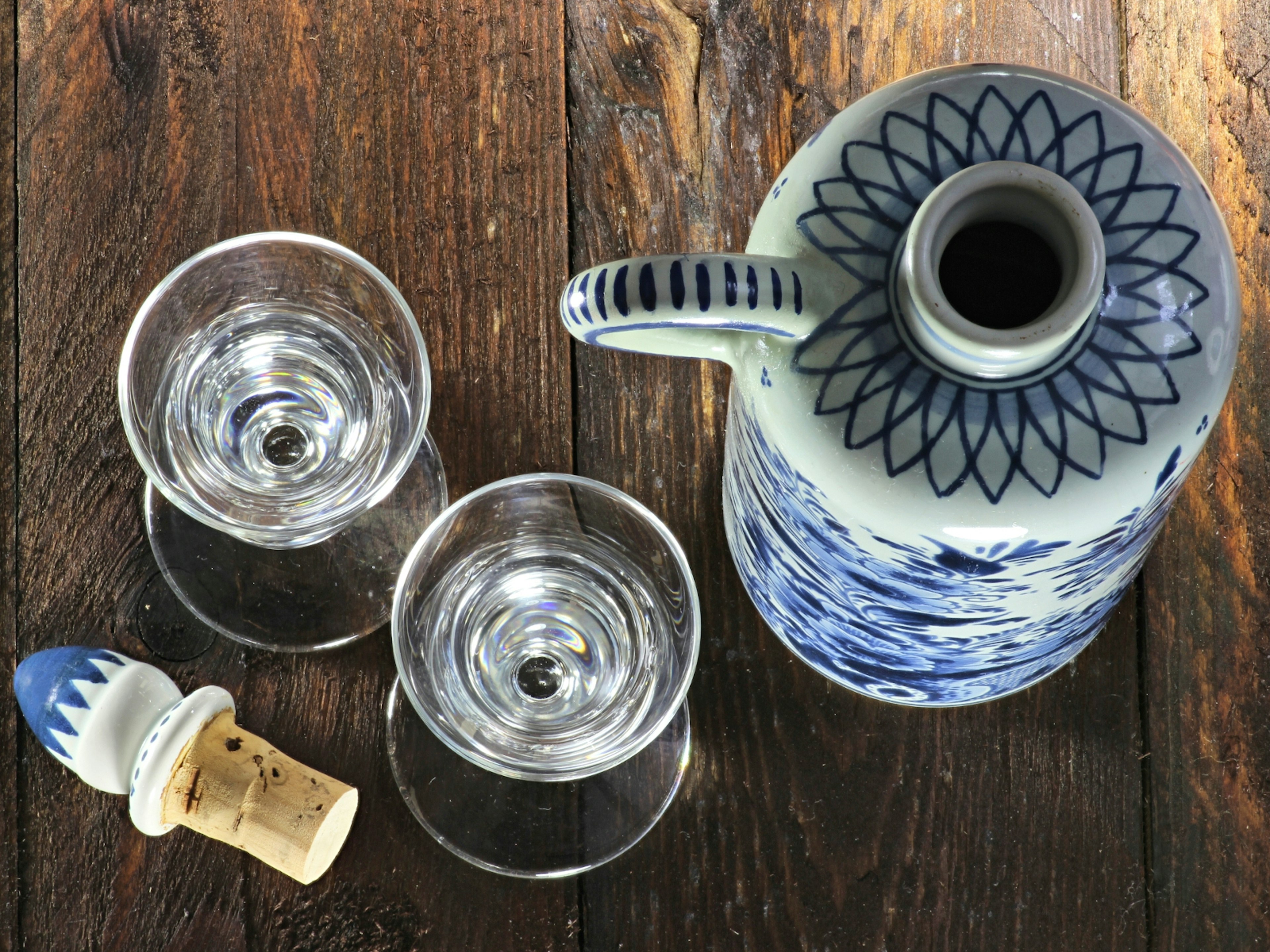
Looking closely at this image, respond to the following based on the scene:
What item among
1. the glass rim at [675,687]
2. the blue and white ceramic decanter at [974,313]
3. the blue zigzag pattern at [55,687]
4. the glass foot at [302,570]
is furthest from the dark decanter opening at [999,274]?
the blue zigzag pattern at [55,687]

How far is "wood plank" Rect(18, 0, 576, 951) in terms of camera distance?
1.90ft

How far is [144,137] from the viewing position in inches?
24.4

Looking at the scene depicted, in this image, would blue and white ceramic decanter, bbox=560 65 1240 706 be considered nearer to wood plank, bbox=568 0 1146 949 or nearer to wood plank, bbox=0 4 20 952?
wood plank, bbox=568 0 1146 949

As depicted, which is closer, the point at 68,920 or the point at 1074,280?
the point at 1074,280

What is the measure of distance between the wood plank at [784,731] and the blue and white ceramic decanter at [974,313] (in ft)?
0.72

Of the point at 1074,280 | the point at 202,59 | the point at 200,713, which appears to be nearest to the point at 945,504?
the point at 1074,280

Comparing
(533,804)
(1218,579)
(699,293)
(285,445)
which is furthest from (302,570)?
(1218,579)

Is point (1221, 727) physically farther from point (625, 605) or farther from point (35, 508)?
point (35, 508)

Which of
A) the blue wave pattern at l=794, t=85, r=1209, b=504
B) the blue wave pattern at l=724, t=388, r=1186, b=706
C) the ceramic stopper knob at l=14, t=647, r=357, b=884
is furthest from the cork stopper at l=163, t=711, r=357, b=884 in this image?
the blue wave pattern at l=794, t=85, r=1209, b=504

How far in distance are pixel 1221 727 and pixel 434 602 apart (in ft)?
1.34

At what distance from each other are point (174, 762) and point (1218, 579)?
54cm

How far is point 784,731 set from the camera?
1.92 feet

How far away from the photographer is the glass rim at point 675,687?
0.52 m

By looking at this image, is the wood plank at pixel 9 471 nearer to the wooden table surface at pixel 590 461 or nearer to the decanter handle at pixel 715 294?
the wooden table surface at pixel 590 461
